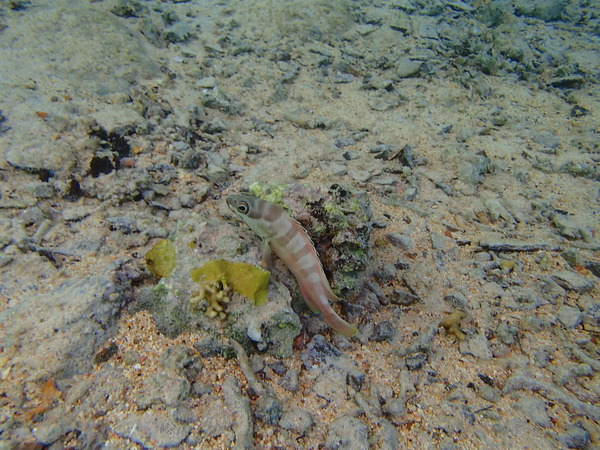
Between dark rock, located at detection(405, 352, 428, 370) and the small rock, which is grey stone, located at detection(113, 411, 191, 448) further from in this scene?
the small rock

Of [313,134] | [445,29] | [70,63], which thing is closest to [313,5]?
[445,29]

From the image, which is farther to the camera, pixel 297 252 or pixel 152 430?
pixel 297 252

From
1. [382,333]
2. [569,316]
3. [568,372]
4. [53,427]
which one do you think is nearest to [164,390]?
[53,427]

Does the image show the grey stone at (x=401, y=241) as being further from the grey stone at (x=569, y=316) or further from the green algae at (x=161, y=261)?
the green algae at (x=161, y=261)

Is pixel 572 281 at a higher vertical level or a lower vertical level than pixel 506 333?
higher

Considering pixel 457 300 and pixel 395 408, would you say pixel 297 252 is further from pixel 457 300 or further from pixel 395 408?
pixel 457 300

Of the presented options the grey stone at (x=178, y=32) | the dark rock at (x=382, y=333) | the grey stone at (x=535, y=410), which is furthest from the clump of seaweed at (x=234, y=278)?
the grey stone at (x=178, y=32)
